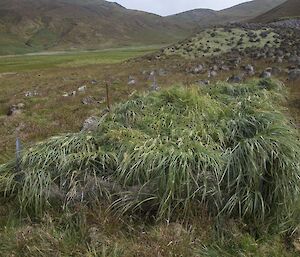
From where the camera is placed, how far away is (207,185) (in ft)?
26.3

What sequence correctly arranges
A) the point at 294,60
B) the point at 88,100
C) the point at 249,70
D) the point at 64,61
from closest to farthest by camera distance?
the point at 88,100, the point at 249,70, the point at 294,60, the point at 64,61

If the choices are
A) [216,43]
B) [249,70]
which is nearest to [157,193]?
[249,70]

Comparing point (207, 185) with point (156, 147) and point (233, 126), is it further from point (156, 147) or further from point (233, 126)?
point (233, 126)

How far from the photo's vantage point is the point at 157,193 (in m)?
8.02

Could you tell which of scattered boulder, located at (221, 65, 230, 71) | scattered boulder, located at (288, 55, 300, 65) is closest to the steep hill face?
scattered boulder, located at (221, 65, 230, 71)

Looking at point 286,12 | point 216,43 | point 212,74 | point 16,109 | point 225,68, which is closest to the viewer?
point 16,109

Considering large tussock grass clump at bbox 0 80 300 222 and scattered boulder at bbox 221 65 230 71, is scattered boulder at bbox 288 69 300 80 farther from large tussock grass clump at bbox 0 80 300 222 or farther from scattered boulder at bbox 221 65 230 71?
large tussock grass clump at bbox 0 80 300 222

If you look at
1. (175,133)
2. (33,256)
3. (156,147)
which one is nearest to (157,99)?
(175,133)

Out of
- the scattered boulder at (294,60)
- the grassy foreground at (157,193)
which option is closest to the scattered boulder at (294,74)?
the scattered boulder at (294,60)

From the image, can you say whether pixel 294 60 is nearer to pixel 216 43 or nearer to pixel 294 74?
pixel 294 74

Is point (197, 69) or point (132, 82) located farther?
point (197, 69)

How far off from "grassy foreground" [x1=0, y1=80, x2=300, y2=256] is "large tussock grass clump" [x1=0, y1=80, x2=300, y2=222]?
2cm

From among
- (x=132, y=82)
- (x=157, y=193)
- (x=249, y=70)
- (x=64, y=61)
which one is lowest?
(x=64, y=61)

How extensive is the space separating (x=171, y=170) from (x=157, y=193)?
Result: 500mm
